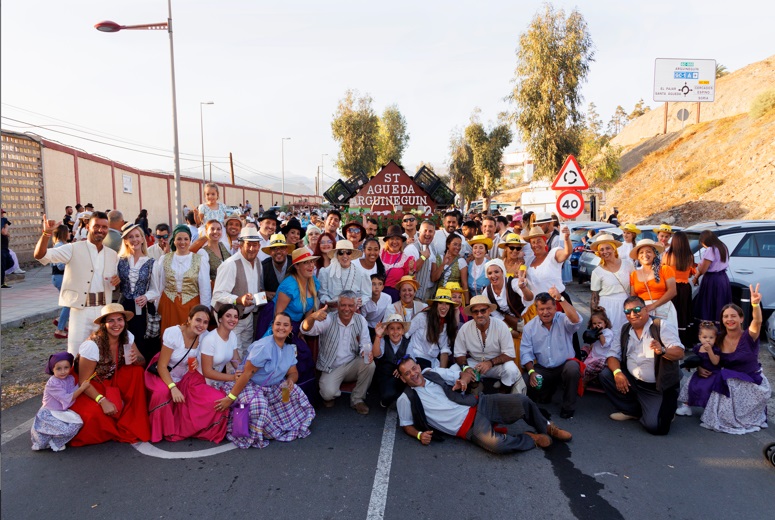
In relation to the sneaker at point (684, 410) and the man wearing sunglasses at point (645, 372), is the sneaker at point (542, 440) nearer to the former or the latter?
the man wearing sunglasses at point (645, 372)

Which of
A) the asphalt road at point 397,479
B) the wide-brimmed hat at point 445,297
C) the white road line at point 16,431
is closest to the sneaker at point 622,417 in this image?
the asphalt road at point 397,479

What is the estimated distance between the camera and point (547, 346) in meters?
5.45

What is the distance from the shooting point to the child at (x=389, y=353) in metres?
5.37

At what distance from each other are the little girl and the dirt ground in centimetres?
584

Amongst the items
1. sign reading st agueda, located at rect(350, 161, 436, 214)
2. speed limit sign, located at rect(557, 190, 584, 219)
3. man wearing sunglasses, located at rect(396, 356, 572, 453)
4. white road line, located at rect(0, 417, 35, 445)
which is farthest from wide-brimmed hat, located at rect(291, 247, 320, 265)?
sign reading st agueda, located at rect(350, 161, 436, 214)

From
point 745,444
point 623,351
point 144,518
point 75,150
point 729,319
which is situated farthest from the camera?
point 75,150

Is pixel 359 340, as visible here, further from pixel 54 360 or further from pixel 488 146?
pixel 488 146

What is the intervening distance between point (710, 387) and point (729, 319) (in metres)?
0.65

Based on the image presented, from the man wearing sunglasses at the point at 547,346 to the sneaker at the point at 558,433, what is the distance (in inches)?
26.3

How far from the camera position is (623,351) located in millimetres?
5270

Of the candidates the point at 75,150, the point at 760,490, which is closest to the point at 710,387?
the point at 760,490

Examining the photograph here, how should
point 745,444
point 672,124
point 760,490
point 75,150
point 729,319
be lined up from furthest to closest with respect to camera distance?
point 672,124 → point 75,150 → point 729,319 → point 745,444 → point 760,490

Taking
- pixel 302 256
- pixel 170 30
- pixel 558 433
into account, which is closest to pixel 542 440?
pixel 558 433

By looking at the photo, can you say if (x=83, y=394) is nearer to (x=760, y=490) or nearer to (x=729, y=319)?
(x=760, y=490)
